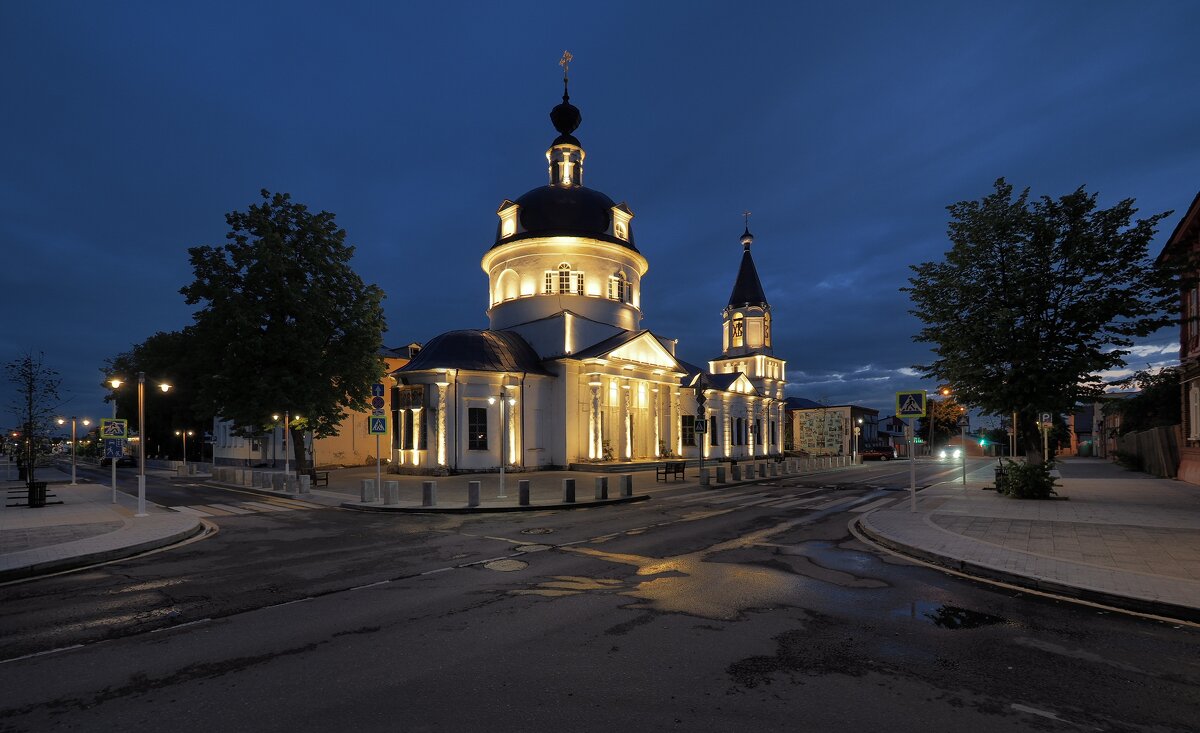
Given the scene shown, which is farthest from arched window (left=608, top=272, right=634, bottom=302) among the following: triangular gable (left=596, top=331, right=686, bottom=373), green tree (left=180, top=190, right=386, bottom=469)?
green tree (left=180, top=190, right=386, bottom=469)

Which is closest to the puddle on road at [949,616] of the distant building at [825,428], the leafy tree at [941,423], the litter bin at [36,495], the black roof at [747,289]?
the litter bin at [36,495]

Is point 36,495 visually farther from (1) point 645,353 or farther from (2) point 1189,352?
(2) point 1189,352

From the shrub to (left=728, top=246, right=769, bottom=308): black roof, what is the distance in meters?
42.3

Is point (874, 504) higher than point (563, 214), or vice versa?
point (563, 214)

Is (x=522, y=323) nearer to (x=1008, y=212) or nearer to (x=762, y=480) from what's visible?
(x=762, y=480)

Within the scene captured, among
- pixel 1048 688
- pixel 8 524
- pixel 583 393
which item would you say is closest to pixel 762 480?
pixel 583 393

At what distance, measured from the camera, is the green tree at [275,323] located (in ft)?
82.9

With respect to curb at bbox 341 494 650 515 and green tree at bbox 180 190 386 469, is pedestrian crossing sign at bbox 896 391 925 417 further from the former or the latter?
green tree at bbox 180 190 386 469

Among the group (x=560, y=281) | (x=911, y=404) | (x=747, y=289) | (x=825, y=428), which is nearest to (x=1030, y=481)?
(x=911, y=404)

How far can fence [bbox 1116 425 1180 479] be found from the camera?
86.6ft

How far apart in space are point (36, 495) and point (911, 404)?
26.9 meters

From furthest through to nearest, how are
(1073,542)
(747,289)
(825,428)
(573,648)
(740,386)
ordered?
(825,428)
(747,289)
(740,386)
(1073,542)
(573,648)

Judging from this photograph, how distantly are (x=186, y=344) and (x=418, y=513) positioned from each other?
738 inches

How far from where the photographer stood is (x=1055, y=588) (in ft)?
25.6
